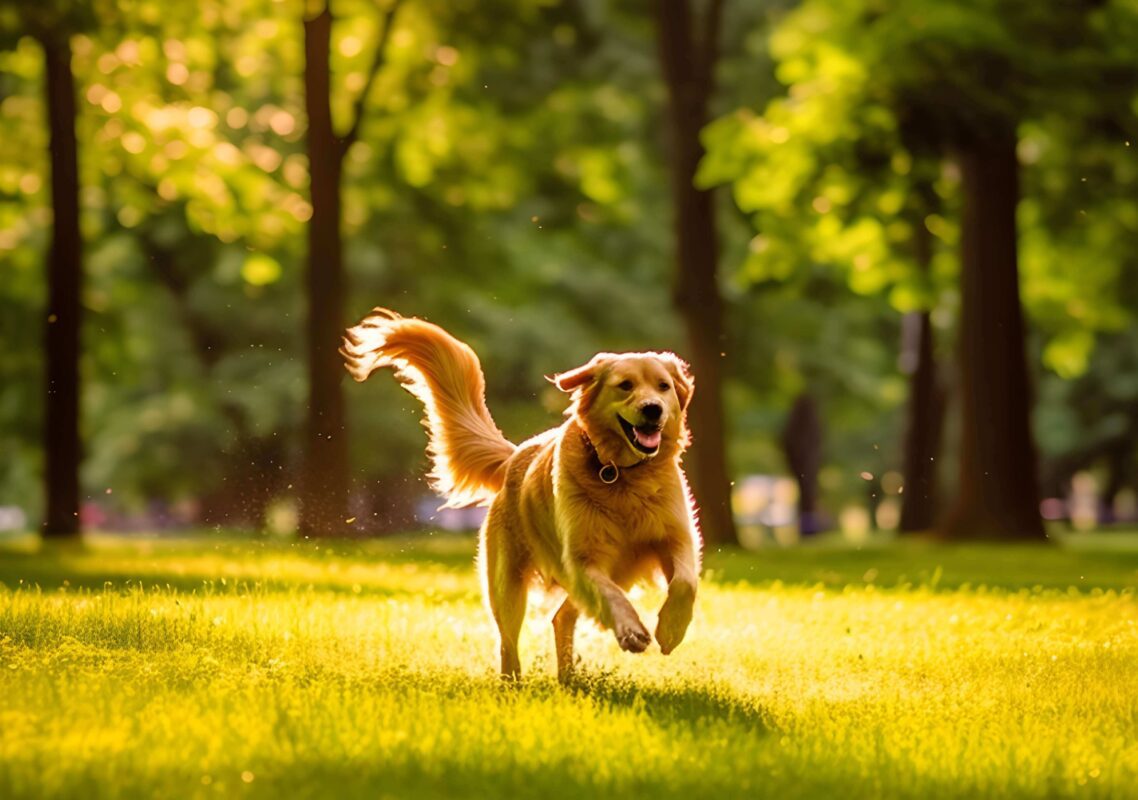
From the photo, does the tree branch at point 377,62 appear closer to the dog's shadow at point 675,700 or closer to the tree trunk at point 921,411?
the tree trunk at point 921,411

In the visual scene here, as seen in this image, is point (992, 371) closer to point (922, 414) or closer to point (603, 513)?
point (922, 414)

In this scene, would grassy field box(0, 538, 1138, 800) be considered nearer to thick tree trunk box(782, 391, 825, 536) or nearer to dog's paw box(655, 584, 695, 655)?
dog's paw box(655, 584, 695, 655)

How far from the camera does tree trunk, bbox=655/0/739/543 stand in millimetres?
20766

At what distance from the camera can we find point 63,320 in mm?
20203

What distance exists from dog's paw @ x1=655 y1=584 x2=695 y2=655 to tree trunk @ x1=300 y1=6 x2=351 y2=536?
1384 centimetres

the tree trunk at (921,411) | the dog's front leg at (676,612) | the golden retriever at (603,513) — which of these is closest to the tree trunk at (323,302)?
the tree trunk at (921,411)

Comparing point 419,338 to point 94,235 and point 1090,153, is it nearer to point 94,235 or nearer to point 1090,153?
point 1090,153

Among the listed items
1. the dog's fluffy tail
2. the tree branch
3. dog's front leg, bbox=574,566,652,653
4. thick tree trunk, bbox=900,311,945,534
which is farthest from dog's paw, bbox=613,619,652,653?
thick tree trunk, bbox=900,311,945,534

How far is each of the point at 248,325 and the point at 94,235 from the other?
16.6 ft

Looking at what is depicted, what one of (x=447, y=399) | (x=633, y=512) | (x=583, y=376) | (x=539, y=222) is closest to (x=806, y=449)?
(x=539, y=222)

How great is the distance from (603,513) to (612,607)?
54cm

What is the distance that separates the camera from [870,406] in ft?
112

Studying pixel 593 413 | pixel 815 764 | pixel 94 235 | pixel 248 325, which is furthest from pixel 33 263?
pixel 815 764

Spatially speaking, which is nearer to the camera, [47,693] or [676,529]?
[47,693]
